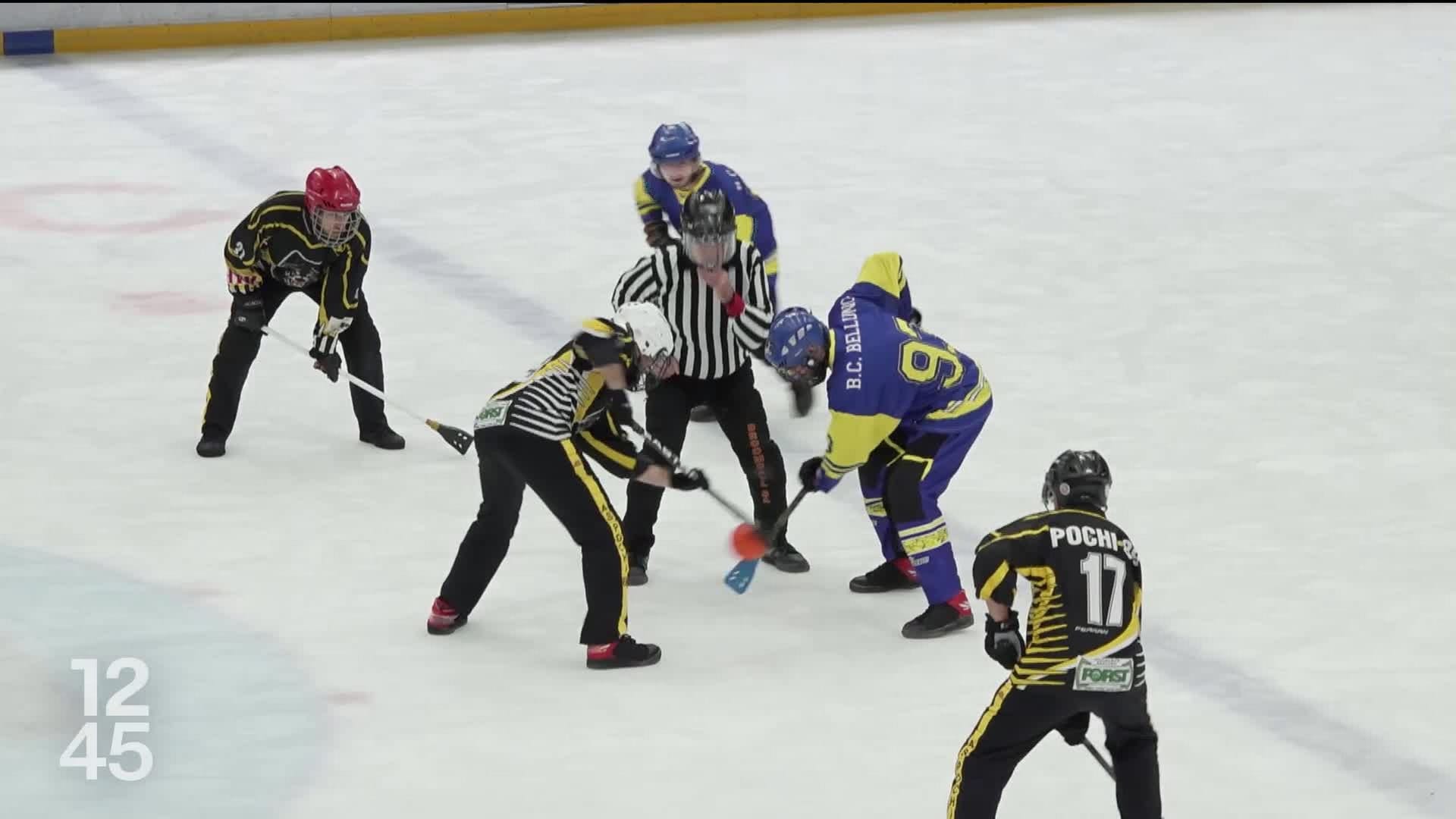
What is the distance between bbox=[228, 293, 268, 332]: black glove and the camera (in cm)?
707

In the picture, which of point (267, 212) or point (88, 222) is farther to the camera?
point (88, 222)

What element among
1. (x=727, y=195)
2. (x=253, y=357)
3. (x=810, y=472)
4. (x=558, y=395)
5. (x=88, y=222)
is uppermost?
(x=727, y=195)

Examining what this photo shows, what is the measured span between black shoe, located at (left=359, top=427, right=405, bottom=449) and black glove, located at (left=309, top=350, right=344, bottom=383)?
0.39 m

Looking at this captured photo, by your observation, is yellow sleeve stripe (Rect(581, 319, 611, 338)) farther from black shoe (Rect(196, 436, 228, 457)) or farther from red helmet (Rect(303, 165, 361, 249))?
black shoe (Rect(196, 436, 228, 457))

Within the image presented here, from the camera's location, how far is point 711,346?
6.16 meters

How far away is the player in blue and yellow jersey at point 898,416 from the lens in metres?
5.59

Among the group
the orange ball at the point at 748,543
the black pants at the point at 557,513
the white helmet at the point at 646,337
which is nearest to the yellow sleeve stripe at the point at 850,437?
the orange ball at the point at 748,543

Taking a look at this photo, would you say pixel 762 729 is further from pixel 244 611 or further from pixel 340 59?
pixel 340 59

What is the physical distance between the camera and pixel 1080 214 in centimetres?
1045

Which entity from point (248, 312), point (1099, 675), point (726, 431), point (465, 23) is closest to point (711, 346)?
point (726, 431)

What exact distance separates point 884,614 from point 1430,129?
24.0ft

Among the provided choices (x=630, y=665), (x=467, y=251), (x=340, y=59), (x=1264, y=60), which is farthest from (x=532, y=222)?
(x=1264, y=60)

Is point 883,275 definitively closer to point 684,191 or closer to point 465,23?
point 684,191

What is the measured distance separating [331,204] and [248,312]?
577 millimetres
